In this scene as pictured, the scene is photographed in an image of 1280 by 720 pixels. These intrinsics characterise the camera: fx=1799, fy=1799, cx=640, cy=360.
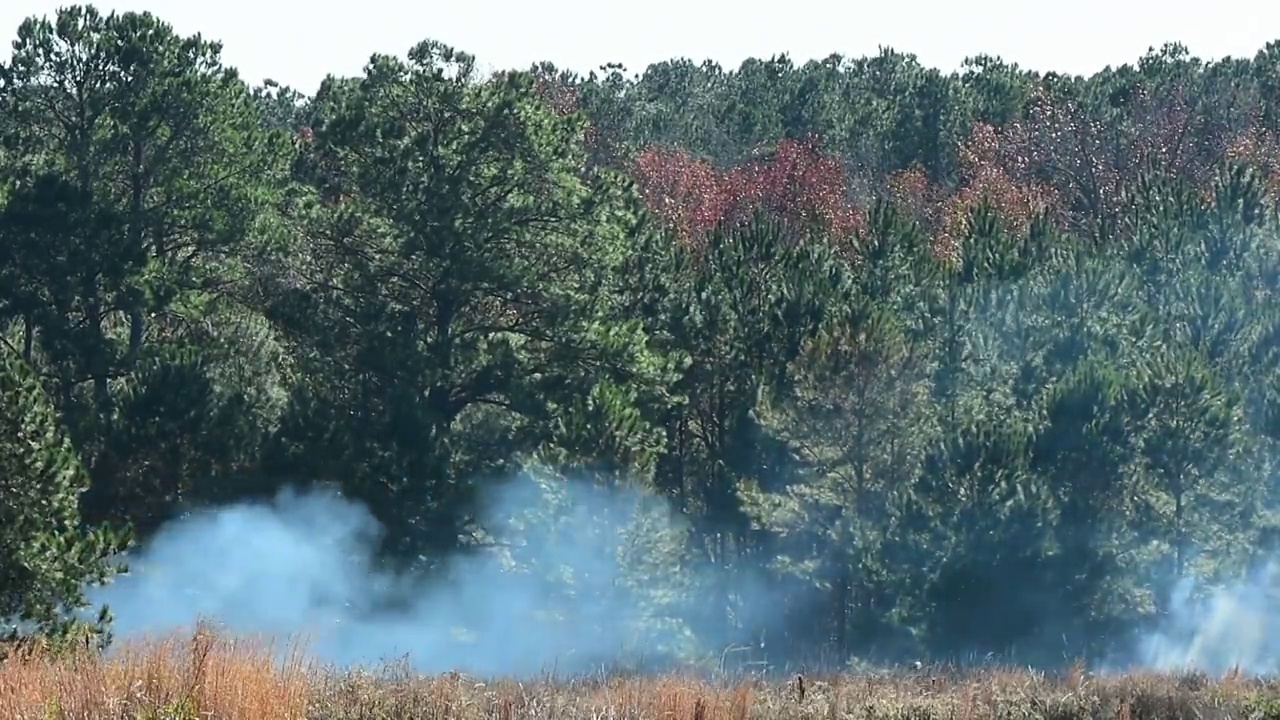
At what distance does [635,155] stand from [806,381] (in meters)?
27.5

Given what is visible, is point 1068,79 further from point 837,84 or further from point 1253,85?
point 837,84

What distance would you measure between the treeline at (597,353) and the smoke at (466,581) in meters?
0.46

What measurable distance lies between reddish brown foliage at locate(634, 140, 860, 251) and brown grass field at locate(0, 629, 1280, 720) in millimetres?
41514

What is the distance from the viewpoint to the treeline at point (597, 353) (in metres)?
33.6

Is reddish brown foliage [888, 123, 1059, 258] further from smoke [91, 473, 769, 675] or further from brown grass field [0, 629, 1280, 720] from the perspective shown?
brown grass field [0, 629, 1280, 720]

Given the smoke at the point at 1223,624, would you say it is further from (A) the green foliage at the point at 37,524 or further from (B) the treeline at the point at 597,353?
(A) the green foliage at the point at 37,524

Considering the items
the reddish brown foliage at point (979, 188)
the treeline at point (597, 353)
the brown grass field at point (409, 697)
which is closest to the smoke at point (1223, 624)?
the treeline at point (597, 353)

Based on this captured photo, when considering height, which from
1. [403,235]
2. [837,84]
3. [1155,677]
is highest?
[837,84]

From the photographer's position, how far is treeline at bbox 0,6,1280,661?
3356cm

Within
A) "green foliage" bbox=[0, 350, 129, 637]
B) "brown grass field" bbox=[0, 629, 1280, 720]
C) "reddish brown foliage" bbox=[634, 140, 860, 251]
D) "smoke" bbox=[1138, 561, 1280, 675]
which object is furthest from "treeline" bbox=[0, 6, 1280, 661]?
"reddish brown foliage" bbox=[634, 140, 860, 251]

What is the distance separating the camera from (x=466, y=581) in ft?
114

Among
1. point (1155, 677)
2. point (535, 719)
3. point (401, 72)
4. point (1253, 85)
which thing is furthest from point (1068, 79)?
point (535, 719)

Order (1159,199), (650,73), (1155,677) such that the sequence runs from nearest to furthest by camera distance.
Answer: (1155,677), (1159,199), (650,73)

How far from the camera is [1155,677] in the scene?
18844mm
